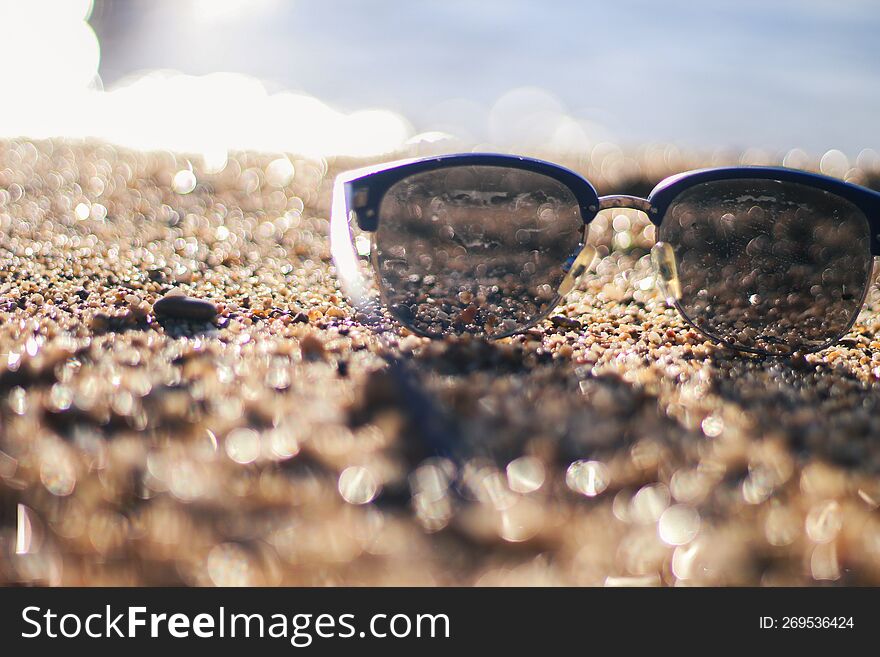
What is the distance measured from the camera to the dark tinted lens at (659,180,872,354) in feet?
6.70

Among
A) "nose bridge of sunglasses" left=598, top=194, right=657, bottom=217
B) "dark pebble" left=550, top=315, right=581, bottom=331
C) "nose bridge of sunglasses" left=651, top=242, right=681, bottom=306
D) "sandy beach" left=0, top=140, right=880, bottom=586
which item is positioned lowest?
"sandy beach" left=0, top=140, right=880, bottom=586

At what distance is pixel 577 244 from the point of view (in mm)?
2111

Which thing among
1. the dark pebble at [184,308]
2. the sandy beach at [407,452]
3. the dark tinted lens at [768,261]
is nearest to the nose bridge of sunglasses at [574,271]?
the sandy beach at [407,452]

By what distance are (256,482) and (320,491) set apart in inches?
3.3

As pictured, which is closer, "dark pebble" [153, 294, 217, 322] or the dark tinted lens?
"dark pebble" [153, 294, 217, 322]

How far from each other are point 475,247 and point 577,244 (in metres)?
0.28

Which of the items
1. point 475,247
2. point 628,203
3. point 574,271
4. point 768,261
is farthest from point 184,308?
point 768,261

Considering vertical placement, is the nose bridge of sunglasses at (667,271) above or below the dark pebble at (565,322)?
above

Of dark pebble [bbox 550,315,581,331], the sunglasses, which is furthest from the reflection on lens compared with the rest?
dark pebble [bbox 550,315,581,331]

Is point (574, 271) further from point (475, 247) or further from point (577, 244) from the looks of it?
point (475, 247)

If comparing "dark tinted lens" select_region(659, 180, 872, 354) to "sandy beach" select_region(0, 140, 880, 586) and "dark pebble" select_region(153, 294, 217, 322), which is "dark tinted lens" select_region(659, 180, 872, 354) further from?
"dark pebble" select_region(153, 294, 217, 322)

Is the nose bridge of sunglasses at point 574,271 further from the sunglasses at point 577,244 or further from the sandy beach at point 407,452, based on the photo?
the sandy beach at point 407,452

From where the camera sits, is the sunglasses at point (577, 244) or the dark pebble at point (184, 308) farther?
the sunglasses at point (577, 244)

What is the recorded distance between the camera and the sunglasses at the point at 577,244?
201 centimetres
